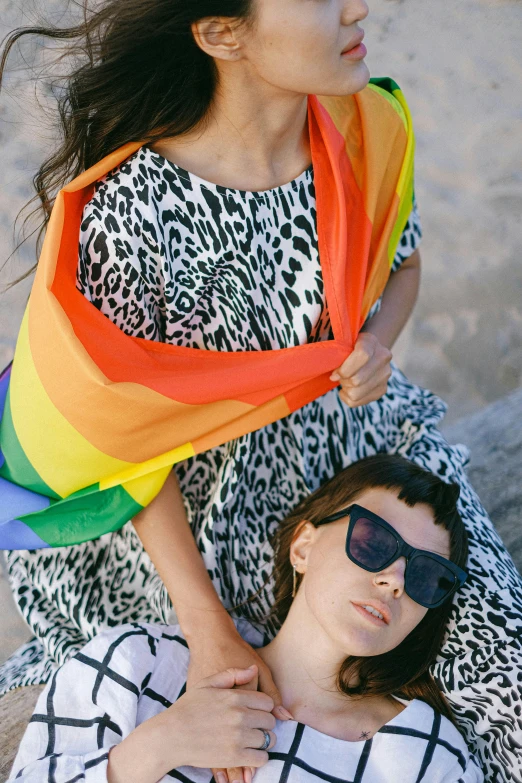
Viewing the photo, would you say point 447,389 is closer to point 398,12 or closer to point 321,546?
point 321,546

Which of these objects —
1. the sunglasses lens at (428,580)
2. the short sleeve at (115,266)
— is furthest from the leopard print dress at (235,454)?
the sunglasses lens at (428,580)

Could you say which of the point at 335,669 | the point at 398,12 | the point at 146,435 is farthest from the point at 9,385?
the point at 398,12

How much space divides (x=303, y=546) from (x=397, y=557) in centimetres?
24

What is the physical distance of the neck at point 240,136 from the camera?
5.64 ft

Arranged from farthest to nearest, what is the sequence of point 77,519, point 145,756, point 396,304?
point 396,304 → point 77,519 → point 145,756

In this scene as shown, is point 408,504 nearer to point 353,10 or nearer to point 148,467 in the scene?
point 148,467

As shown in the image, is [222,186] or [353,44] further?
[222,186]

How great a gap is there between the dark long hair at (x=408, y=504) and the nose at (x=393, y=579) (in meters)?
0.15

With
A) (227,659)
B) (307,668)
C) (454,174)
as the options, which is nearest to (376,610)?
(307,668)

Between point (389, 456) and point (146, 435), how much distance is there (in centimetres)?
64

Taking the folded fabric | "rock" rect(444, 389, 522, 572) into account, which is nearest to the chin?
the folded fabric

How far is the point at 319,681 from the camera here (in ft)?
5.86

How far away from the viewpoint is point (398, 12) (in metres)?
4.82

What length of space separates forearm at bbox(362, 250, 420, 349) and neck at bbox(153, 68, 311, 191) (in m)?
0.52
